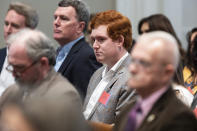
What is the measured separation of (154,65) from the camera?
7.76ft

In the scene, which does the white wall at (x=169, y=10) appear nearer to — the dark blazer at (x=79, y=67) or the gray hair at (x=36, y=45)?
the dark blazer at (x=79, y=67)

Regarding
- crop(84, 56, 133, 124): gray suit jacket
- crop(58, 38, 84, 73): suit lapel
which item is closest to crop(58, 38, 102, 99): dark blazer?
crop(58, 38, 84, 73): suit lapel

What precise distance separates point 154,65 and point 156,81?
8 cm

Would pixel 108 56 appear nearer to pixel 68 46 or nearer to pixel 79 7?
pixel 68 46

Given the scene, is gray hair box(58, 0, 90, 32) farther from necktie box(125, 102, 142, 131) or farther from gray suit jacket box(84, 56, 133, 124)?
necktie box(125, 102, 142, 131)

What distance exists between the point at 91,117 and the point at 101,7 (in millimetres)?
3165

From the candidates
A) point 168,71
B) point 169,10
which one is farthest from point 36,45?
point 169,10

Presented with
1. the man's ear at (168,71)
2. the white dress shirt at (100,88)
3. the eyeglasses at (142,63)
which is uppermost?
the eyeglasses at (142,63)

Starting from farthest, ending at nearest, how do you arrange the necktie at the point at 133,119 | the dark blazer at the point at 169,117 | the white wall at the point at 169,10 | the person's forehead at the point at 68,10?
the white wall at the point at 169,10
the person's forehead at the point at 68,10
the necktie at the point at 133,119
the dark blazer at the point at 169,117

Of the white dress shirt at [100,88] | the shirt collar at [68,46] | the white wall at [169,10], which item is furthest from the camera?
the white wall at [169,10]

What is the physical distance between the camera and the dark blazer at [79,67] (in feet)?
13.8

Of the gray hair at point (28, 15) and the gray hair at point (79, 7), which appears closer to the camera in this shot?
the gray hair at point (28, 15)

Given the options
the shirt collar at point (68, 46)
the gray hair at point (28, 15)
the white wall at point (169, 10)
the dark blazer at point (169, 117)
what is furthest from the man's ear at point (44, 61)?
the white wall at point (169, 10)

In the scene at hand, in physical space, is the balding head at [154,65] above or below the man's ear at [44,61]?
above
